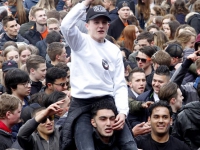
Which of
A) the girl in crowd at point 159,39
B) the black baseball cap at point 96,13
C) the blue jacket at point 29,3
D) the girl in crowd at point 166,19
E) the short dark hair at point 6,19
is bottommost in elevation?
the girl in crowd at point 159,39

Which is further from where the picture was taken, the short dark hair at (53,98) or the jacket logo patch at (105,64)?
the short dark hair at (53,98)

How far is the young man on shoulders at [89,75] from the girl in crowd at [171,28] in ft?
25.8

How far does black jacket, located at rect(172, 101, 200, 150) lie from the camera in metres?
9.70

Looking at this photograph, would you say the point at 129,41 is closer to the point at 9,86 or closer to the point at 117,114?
the point at 9,86

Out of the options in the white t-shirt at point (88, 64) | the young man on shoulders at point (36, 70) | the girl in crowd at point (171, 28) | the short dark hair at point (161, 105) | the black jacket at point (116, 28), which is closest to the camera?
the white t-shirt at point (88, 64)

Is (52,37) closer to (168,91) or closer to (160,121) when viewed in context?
(168,91)

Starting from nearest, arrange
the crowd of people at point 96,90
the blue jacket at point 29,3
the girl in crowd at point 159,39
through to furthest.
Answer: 1. the crowd of people at point 96,90
2. the girl in crowd at point 159,39
3. the blue jacket at point 29,3

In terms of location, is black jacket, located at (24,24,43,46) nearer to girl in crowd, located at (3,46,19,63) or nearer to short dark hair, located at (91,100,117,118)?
girl in crowd, located at (3,46,19,63)

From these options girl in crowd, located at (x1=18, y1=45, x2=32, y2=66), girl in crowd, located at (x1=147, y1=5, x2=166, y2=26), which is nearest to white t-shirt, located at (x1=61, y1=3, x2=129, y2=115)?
girl in crowd, located at (x1=18, y1=45, x2=32, y2=66)

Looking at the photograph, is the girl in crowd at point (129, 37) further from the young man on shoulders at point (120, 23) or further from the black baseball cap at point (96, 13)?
the black baseball cap at point (96, 13)

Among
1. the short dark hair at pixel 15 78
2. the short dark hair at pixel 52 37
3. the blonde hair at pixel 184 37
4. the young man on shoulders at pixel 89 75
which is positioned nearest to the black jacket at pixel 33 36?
the short dark hair at pixel 52 37

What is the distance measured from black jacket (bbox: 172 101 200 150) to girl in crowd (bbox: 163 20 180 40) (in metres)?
6.47

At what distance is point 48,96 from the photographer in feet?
33.3

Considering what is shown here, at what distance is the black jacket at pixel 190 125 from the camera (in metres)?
9.70
